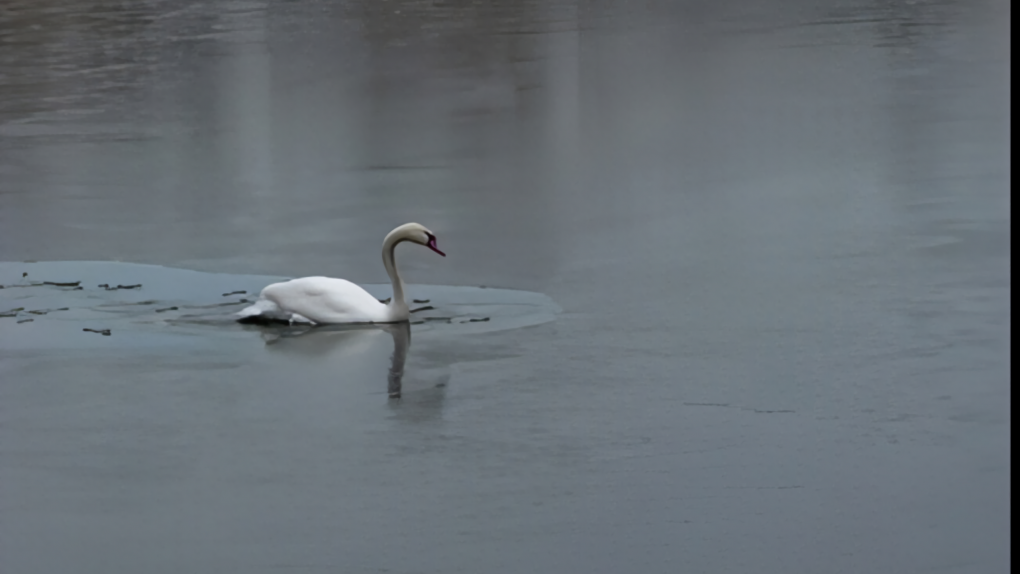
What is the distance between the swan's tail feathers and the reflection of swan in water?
6 centimetres

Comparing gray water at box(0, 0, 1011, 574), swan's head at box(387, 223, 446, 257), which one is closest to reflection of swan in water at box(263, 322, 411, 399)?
gray water at box(0, 0, 1011, 574)

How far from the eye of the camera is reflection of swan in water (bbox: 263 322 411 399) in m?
9.34

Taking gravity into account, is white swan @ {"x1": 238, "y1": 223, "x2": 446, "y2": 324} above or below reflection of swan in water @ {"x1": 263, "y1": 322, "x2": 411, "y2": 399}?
above

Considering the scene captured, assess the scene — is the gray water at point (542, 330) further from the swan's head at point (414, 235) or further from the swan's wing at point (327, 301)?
the swan's head at point (414, 235)

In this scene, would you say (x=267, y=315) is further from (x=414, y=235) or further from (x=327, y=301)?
(x=414, y=235)

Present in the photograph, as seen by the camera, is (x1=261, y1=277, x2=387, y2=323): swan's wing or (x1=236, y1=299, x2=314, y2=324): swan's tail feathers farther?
(x1=236, y1=299, x2=314, y2=324): swan's tail feathers

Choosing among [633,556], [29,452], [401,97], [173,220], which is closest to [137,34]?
[401,97]

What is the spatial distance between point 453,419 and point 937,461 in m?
2.08

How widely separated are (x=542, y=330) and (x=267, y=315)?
1.56 metres

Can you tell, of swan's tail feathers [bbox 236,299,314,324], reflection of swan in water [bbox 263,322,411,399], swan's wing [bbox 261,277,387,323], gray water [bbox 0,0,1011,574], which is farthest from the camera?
swan's tail feathers [bbox 236,299,314,324]

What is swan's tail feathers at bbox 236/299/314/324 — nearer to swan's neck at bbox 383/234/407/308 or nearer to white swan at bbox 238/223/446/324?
white swan at bbox 238/223/446/324

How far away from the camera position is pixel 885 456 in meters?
7.36

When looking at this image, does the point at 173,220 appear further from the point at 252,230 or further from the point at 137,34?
the point at 137,34

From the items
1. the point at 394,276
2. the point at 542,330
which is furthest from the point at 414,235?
the point at 542,330
